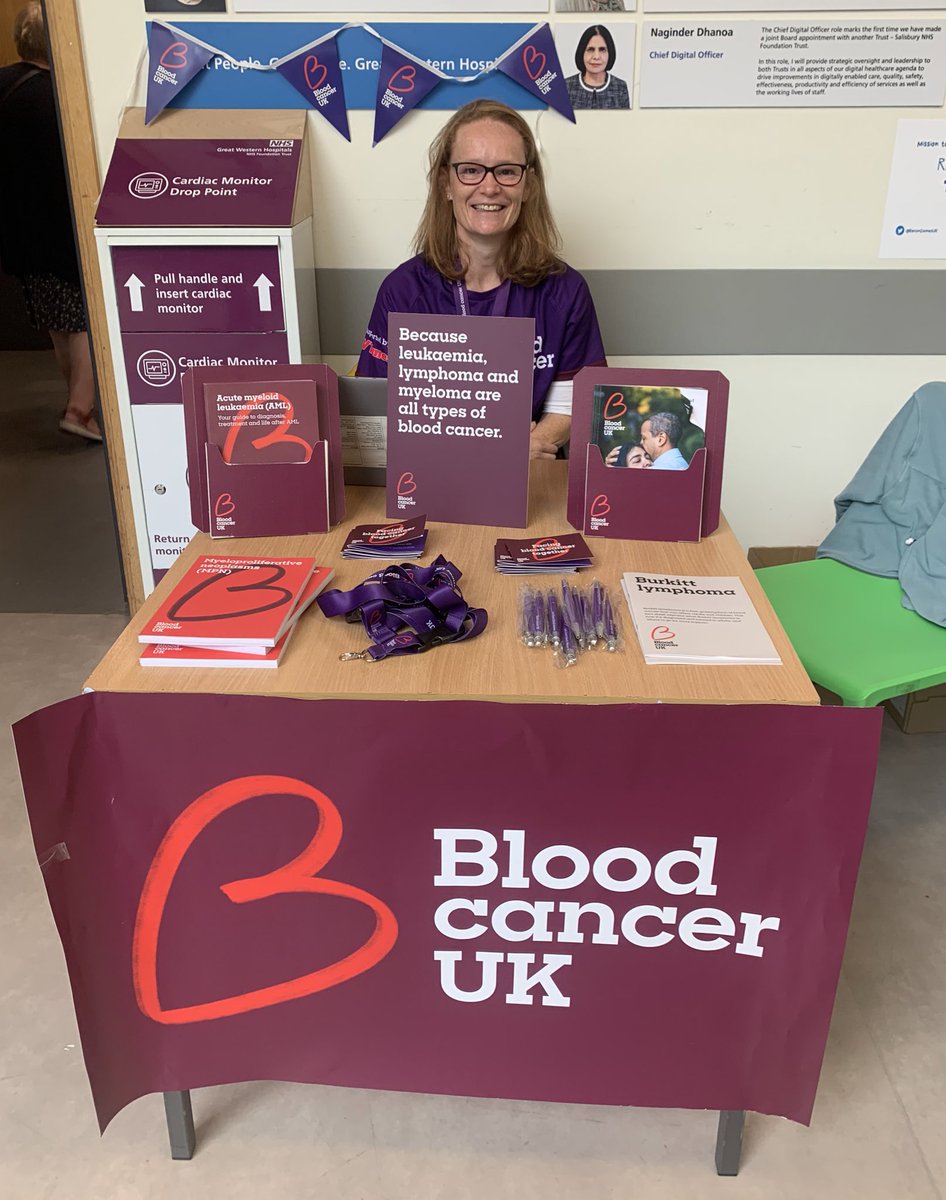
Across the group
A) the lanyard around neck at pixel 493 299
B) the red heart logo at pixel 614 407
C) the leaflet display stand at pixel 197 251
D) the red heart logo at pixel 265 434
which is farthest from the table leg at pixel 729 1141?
the leaflet display stand at pixel 197 251

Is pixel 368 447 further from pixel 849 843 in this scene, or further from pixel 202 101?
pixel 202 101

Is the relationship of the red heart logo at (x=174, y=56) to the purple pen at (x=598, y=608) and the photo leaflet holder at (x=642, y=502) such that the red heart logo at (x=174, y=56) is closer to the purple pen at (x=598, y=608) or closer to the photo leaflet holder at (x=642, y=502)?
the photo leaflet holder at (x=642, y=502)

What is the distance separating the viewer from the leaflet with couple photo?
5.45 ft

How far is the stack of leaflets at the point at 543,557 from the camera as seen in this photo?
163 centimetres

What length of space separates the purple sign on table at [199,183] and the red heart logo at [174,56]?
0.18m

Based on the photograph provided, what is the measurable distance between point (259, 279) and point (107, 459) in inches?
31.9

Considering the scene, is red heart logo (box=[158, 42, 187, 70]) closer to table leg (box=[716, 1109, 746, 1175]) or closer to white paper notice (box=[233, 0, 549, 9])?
white paper notice (box=[233, 0, 549, 9])

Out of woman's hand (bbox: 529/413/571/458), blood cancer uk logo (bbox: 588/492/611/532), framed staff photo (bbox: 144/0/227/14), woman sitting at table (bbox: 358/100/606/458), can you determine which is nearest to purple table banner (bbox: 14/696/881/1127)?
blood cancer uk logo (bbox: 588/492/611/532)

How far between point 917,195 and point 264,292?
5.75 ft

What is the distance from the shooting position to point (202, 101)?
8.59 ft

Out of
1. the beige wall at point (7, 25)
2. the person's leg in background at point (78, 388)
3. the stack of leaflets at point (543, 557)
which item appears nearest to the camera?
the stack of leaflets at point (543, 557)

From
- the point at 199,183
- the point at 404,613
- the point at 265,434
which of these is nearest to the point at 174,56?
the point at 199,183

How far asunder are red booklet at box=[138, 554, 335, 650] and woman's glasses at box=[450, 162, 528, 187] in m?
1.05

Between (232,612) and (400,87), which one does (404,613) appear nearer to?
(232,612)
